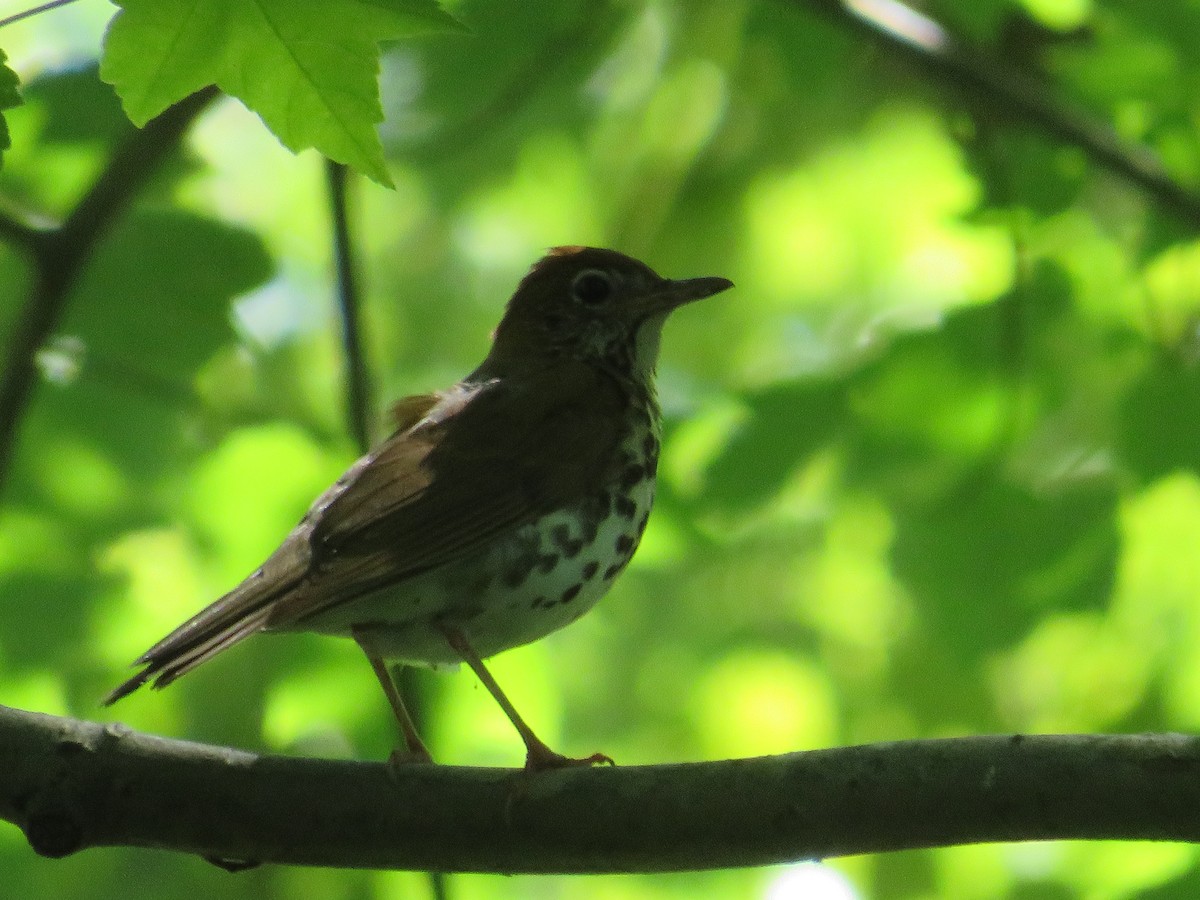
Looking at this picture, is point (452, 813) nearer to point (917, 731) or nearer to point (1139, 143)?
point (1139, 143)

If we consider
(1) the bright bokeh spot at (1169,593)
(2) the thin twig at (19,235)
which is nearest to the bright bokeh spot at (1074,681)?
(1) the bright bokeh spot at (1169,593)

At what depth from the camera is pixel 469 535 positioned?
3.82 m

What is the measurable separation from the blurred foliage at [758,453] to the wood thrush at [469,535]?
18.4 inches

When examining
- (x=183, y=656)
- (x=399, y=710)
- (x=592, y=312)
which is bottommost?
(x=183, y=656)

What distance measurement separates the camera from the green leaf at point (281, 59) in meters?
2.58

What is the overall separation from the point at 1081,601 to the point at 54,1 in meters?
3.46

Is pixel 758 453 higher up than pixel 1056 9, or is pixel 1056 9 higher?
pixel 1056 9

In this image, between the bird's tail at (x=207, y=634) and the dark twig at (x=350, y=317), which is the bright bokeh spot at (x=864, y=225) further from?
the bird's tail at (x=207, y=634)

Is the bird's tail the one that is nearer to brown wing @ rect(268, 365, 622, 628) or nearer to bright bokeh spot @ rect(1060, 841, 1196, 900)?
brown wing @ rect(268, 365, 622, 628)

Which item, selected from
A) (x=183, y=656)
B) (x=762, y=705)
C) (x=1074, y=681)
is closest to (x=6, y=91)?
(x=183, y=656)

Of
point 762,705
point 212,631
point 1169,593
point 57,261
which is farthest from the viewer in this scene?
point 762,705

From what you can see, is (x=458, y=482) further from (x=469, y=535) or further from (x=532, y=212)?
(x=532, y=212)

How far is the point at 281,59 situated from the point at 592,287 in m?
2.32

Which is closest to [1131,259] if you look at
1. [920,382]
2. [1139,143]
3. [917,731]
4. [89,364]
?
[1139,143]
